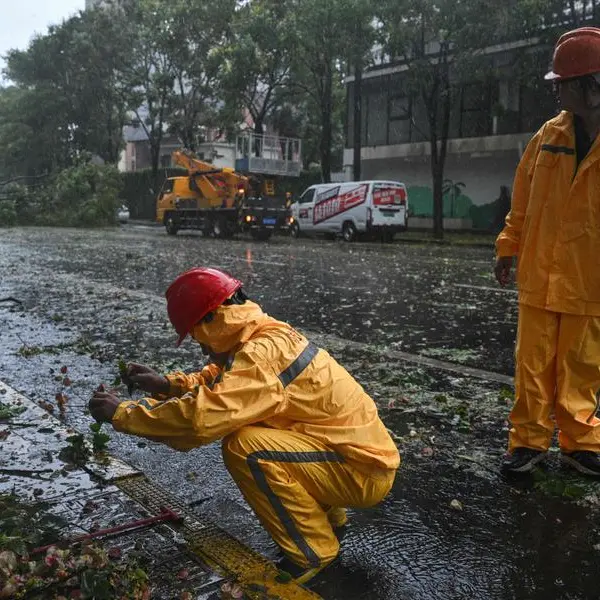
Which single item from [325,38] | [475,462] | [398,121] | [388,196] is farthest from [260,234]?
[475,462]

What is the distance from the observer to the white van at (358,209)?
2402cm

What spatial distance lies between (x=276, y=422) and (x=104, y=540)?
835 millimetres

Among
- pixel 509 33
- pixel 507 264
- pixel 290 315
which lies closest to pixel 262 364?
pixel 507 264

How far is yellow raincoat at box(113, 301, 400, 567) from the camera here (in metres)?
2.45

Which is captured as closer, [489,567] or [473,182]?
[489,567]

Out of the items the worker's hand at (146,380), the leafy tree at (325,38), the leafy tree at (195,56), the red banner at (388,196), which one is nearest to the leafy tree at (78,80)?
the leafy tree at (195,56)

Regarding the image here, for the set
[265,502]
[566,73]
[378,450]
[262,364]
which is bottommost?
[265,502]

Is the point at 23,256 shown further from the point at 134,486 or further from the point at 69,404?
the point at 134,486

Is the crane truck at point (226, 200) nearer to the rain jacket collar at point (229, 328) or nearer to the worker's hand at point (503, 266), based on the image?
the worker's hand at point (503, 266)

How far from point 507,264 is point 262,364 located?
6.49ft

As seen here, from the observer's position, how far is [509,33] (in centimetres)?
2198

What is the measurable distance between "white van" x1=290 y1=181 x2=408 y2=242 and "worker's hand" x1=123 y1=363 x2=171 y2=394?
21459mm

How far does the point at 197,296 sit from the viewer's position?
2.57 meters

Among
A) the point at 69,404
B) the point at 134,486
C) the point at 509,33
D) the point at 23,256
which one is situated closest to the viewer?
the point at 134,486
